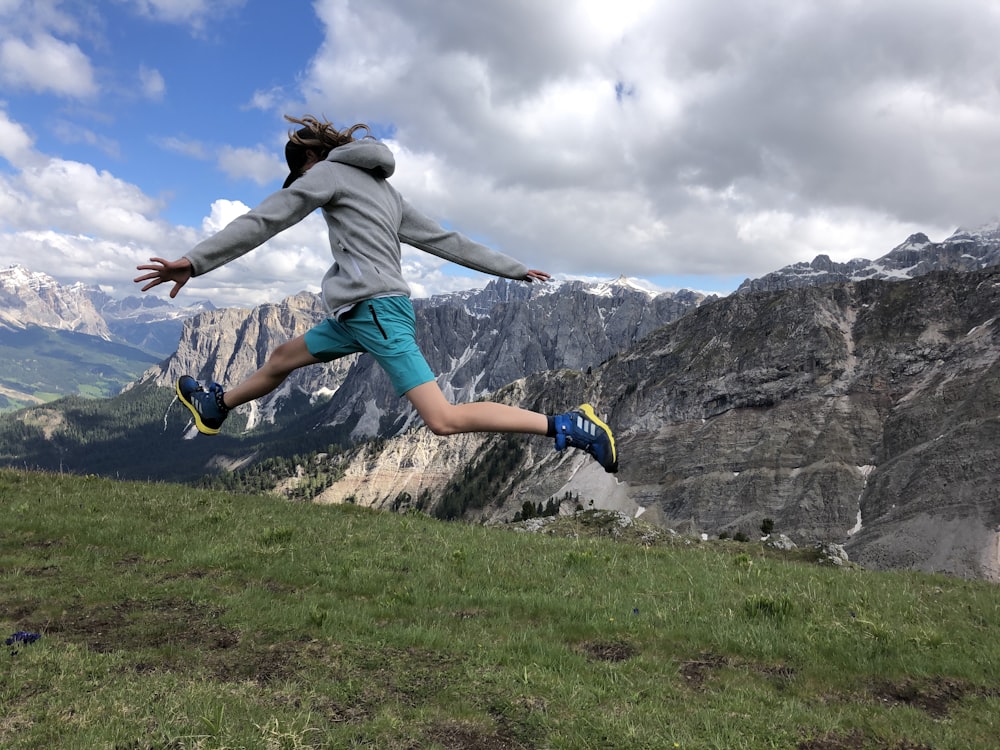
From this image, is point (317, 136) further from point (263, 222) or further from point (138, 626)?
point (138, 626)

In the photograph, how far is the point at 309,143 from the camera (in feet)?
25.7

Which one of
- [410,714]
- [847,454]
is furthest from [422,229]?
[847,454]

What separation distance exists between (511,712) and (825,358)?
214m

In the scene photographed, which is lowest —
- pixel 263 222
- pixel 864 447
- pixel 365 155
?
pixel 263 222

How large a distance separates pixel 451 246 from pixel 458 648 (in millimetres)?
5705

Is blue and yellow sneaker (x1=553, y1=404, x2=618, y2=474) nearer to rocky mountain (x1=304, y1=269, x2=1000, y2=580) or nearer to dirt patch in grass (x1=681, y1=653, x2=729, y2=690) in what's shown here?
dirt patch in grass (x1=681, y1=653, x2=729, y2=690)

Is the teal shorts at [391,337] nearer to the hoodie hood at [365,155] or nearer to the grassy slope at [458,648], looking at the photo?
the hoodie hood at [365,155]

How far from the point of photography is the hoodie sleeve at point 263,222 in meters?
6.62

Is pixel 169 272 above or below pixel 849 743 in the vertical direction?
above

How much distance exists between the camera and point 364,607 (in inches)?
275

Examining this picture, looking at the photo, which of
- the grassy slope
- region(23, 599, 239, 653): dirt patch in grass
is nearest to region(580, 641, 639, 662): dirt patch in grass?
the grassy slope

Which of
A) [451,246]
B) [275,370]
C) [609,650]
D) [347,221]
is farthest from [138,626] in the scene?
[451,246]

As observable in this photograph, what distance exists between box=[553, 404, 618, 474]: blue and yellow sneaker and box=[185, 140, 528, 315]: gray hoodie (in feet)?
9.34

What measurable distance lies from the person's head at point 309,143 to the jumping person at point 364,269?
1 centimetres
